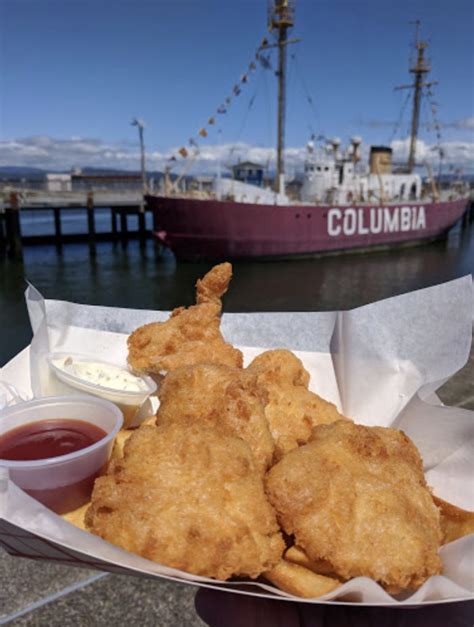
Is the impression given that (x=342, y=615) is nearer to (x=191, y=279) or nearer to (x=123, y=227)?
(x=191, y=279)

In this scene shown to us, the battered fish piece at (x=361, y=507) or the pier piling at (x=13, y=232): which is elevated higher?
the battered fish piece at (x=361, y=507)

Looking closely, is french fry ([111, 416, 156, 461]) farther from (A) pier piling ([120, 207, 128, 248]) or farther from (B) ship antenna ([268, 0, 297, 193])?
(A) pier piling ([120, 207, 128, 248])

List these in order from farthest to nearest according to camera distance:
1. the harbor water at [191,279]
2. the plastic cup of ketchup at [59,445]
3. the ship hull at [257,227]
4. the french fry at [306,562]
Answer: the ship hull at [257,227]
the harbor water at [191,279]
the plastic cup of ketchup at [59,445]
the french fry at [306,562]

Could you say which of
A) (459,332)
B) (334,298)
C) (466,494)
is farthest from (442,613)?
(334,298)

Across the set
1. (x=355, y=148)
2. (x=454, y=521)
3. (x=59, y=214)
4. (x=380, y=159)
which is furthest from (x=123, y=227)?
(x=454, y=521)

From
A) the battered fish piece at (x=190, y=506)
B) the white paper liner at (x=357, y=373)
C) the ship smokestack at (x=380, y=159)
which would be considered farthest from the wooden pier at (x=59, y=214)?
the battered fish piece at (x=190, y=506)

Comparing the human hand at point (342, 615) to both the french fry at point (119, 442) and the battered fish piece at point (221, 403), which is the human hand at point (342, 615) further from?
the french fry at point (119, 442)
